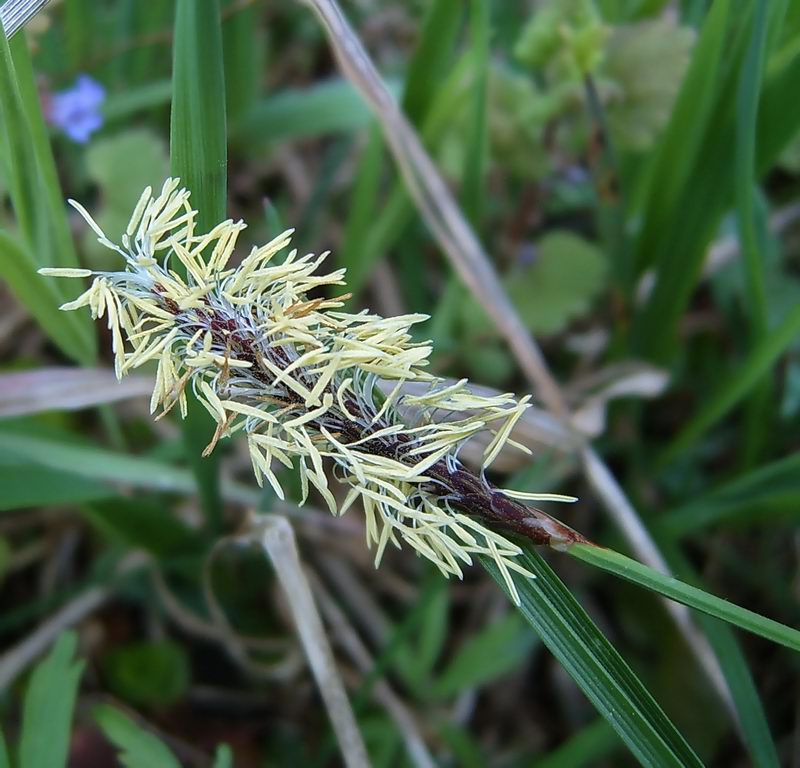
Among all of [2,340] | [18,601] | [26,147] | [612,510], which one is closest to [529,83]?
[612,510]

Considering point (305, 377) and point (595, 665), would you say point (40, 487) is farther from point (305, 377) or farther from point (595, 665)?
point (595, 665)

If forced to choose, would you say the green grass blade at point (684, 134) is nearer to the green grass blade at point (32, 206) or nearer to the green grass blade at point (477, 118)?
the green grass blade at point (477, 118)

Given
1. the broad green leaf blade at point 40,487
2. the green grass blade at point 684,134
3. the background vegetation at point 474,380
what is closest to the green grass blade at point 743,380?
the background vegetation at point 474,380

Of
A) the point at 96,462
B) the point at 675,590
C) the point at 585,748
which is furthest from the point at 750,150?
the point at 96,462

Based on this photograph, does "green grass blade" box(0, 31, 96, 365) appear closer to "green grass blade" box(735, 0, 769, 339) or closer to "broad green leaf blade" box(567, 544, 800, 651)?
"broad green leaf blade" box(567, 544, 800, 651)

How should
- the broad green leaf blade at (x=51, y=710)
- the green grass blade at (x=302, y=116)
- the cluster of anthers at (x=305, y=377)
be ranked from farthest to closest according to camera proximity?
the green grass blade at (x=302, y=116) < the broad green leaf blade at (x=51, y=710) < the cluster of anthers at (x=305, y=377)

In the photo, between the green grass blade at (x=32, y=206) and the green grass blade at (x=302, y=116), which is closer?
the green grass blade at (x=32, y=206)

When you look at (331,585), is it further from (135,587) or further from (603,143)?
(603,143)
